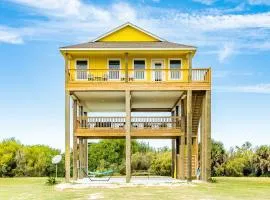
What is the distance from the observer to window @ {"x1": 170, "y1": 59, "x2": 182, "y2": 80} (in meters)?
34.4

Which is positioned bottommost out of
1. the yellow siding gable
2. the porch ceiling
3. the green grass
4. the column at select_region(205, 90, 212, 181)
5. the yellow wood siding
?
the green grass

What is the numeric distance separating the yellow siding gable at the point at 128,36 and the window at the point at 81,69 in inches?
91.0

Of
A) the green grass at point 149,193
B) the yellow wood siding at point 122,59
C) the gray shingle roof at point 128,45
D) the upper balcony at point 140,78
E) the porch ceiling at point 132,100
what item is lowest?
the green grass at point 149,193

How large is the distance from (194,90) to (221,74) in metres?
12.6

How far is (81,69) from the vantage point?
33906 millimetres

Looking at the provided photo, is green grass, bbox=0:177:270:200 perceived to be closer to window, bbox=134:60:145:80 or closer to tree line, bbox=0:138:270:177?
window, bbox=134:60:145:80

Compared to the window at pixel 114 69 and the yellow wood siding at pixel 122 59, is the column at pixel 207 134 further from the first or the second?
the window at pixel 114 69

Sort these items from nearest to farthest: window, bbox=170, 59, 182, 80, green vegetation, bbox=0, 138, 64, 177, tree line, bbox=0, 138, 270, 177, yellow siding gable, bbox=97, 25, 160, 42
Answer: window, bbox=170, 59, 182, 80 → yellow siding gable, bbox=97, 25, 160, 42 → tree line, bbox=0, 138, 270, 177 → green vegetation, bbox=0, 138, 64, 177

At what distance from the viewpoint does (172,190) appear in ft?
87.4

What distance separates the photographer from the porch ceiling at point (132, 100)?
1334 inches

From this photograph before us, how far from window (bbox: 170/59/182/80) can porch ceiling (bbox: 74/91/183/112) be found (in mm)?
1127

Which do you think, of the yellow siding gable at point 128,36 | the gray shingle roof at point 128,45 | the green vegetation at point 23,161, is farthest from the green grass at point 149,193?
the green vegetation at point 23,161

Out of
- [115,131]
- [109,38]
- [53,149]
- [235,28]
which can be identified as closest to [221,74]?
[235,28]

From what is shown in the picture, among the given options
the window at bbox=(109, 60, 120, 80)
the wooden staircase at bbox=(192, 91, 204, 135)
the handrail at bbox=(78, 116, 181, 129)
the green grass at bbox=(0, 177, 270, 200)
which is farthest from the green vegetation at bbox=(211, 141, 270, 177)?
the green grass at bbox=(0, 177, 270, 200)
